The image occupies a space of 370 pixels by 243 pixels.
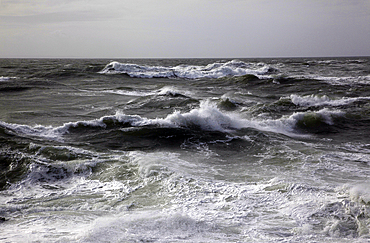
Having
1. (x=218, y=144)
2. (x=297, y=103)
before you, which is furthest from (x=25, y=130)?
(x=297, y=103)

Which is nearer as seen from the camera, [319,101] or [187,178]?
[187,178]

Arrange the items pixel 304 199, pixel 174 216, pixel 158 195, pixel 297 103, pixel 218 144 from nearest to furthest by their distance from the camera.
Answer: pixel 174 216
pixel 304 199
pixel 158 195
pixel 218 144
pixel 297 103

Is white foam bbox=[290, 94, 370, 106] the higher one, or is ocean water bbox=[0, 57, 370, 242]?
white foam bbox=[290, 94, 370, 106]

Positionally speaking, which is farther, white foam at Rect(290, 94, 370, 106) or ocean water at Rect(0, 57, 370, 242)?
A: white foam at Rect(290, 94, 370, 106)

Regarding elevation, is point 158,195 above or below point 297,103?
below

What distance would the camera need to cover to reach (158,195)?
4.82 meters

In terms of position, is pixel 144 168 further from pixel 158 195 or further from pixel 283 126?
pixel 283 126

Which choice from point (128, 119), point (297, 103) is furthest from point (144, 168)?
point (297, 103)

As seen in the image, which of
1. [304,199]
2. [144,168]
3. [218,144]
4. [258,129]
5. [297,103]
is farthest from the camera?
A: [297,103]

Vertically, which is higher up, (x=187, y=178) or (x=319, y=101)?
(x=319, y=101)

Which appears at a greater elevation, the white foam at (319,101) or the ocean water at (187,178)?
the white foam at (319,101)

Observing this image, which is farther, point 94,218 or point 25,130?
point 25,130

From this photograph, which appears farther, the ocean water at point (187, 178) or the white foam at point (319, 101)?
the white foam at point (319, 101)

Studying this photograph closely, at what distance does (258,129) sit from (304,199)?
16.9 feet
